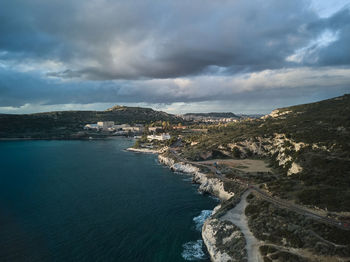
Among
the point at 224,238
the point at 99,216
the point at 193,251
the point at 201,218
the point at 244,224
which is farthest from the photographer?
the point at 99,216

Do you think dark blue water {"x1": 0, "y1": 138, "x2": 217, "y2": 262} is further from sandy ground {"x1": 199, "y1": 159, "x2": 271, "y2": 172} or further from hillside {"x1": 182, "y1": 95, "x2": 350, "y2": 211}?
hillside {"x1": 182, "y1": 95, "x2": 350, "y2": 211}

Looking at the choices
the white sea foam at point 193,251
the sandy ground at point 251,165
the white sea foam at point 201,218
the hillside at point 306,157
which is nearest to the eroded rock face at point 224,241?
the white sea foam at point 193,251

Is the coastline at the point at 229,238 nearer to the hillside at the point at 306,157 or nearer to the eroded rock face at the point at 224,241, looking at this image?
the eroded rock face at the point at 224,241

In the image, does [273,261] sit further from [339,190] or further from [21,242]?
[21,242]

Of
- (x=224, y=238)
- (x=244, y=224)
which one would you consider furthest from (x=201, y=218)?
(x=224, y=238)

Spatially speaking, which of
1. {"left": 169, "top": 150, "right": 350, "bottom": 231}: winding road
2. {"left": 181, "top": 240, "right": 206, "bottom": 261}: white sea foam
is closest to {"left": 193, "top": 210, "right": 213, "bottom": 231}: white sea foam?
{"left": 181, "top": 240, "right": 206, "bottom": 261}: white sea foam

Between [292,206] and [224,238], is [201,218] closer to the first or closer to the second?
[224,238]

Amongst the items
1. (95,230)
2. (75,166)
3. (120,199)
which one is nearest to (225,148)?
(120,199)
